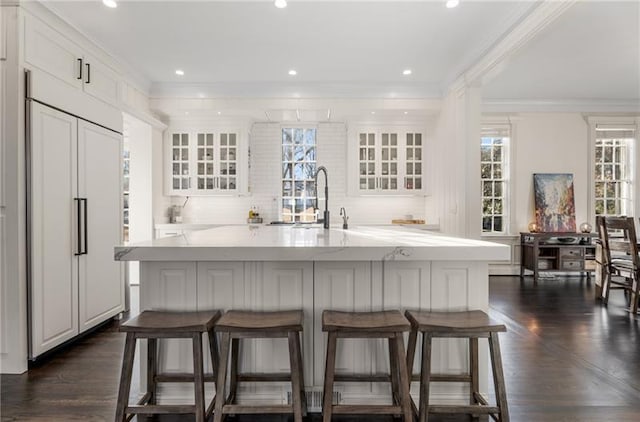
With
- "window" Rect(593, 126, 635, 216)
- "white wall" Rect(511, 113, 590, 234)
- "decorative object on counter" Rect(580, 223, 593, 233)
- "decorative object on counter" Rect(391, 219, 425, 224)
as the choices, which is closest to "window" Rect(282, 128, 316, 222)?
"decorative object on counter" Rect(391, 219, 425, 224)

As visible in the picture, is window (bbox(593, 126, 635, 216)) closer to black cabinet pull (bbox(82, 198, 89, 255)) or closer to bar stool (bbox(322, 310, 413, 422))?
bar stool (bbox(322, 310, 413, 422))

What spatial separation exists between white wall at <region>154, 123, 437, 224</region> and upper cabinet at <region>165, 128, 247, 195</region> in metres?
0.33

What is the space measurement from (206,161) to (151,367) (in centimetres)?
379

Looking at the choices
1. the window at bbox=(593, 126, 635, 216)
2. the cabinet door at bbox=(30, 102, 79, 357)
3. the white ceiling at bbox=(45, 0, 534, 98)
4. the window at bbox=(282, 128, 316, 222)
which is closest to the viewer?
the cabinet door at bbox=(30, 102, 79, 357)

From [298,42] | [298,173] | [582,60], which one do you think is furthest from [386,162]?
[582,60]

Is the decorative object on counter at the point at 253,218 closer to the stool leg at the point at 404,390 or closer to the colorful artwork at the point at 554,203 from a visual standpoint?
the stool leg at the point at 404,390

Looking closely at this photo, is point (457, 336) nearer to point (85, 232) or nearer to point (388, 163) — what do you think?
point (85, 232)

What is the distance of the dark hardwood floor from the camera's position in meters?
2.02

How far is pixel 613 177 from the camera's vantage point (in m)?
6.03

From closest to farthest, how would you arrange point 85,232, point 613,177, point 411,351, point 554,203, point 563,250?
point 411,351 → point 85,232 → point 563,250 → point 554,203 → point 613,177

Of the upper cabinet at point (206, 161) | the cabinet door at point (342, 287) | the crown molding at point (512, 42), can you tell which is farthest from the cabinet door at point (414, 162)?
the cabinet door at point (342, 287)

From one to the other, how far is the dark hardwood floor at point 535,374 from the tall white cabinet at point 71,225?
295 mm

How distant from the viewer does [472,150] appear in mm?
4152

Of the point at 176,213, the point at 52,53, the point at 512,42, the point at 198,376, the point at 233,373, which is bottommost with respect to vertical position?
the point at 233,373
